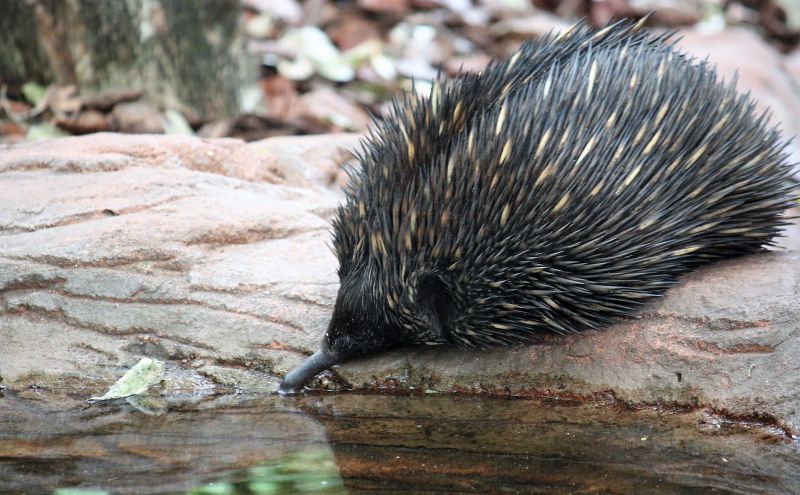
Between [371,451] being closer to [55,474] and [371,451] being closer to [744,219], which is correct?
[55,474]

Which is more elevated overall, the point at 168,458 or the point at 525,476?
the point at 525,476

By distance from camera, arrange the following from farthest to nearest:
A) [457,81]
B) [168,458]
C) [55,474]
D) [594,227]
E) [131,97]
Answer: [131,97] → [457,81] → [594,227] → [168,458] → [55,474]

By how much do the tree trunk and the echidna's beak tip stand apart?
12.8 ft

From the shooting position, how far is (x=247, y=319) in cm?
389

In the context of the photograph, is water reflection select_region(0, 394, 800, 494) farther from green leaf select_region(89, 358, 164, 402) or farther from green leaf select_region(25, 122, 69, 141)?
green leaf select_region(25, 122, 69, 141)

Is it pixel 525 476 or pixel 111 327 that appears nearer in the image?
pixel 525 476

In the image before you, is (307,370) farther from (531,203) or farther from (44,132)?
(44,132)

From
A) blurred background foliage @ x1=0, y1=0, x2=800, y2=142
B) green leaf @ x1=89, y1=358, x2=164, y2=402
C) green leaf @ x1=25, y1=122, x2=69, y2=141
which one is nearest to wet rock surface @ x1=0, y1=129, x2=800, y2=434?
green leaf @ x1=89, y1=358, x2=164, y2=402

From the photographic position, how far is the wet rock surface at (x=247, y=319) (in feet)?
11.2

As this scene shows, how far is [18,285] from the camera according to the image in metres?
3.85

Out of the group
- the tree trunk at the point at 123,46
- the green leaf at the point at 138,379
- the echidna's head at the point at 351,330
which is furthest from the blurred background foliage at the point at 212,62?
the green leaf at the point at 138,379

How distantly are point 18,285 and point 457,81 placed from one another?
1.96m

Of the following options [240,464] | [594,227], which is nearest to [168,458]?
[240,464]

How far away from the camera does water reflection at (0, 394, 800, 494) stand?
8.64 ft
